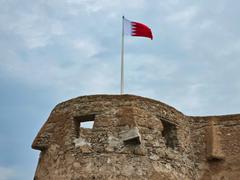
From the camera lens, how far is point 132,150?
13.7m

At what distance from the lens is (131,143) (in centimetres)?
1373

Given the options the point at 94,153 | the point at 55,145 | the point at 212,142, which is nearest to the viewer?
the point at 94,153

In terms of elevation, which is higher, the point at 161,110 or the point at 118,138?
the point at 161,110

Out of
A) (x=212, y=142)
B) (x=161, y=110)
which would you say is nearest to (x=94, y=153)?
(x=161, y=110)

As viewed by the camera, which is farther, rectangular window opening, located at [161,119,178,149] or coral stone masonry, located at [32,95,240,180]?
rectangular window opening, located at [161,119,178,149]

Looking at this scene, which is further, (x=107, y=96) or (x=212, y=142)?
(x=212, y=142)

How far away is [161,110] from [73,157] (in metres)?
3.11

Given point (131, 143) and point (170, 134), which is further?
point (170, 134)

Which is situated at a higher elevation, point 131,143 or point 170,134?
point 170,134

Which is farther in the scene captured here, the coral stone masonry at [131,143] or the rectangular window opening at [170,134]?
the rectangular window opening at [170,134]

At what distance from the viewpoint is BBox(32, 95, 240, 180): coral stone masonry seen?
13586mm

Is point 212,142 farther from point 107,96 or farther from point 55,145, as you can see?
point 55,145

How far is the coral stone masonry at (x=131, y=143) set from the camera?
13.6 metres

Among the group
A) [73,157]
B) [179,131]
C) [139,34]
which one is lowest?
[73,157]
